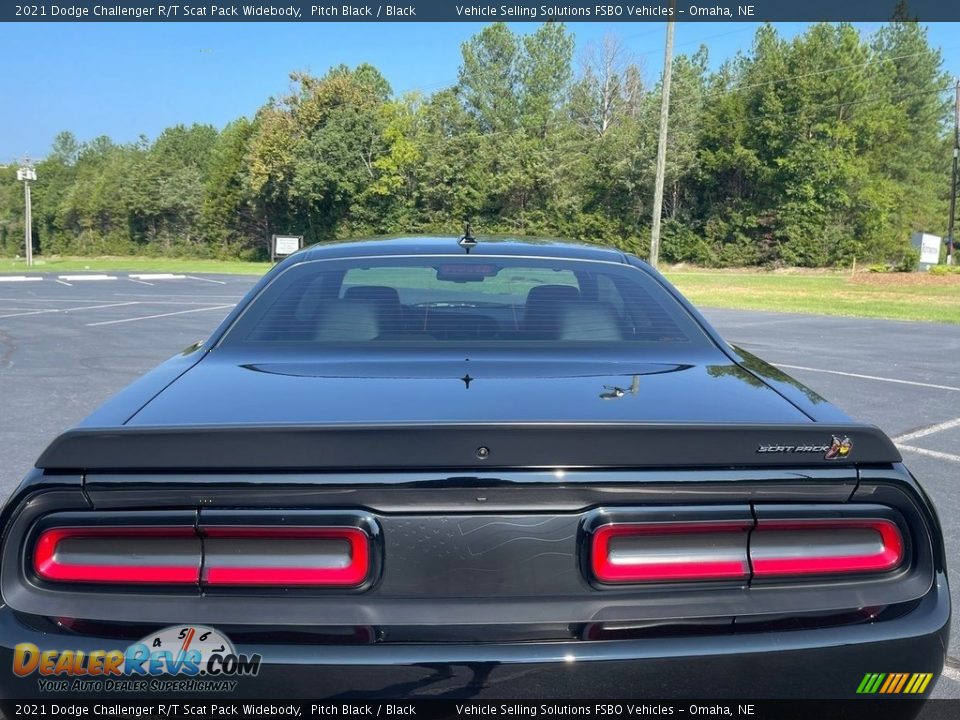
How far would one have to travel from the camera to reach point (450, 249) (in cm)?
364

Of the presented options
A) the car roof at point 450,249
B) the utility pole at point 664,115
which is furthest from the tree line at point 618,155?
the car roof at point 450,249

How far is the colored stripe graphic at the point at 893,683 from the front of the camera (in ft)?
6.15

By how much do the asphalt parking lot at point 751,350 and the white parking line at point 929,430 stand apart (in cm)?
2

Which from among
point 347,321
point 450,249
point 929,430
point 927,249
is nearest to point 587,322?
point 450,249

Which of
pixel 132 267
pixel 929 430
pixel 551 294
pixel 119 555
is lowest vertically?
pixel 132 267

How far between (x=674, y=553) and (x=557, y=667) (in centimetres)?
34

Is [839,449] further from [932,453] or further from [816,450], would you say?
[932,453]

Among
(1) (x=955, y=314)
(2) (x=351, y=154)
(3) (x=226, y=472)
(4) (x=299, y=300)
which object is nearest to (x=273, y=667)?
(3) (x=226, y=472)

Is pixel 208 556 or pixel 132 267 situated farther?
pixel 132 267

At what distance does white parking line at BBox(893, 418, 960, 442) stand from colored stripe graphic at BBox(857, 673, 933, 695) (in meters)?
5.33

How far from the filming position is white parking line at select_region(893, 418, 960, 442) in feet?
22.8

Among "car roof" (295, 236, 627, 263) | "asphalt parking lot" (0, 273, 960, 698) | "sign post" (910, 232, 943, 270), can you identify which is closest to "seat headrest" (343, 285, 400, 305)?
"car roof" (295, 236, 627, 263)

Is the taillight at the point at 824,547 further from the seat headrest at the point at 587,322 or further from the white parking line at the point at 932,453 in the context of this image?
the white parking line at the point at 932,453

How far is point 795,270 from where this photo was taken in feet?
168
